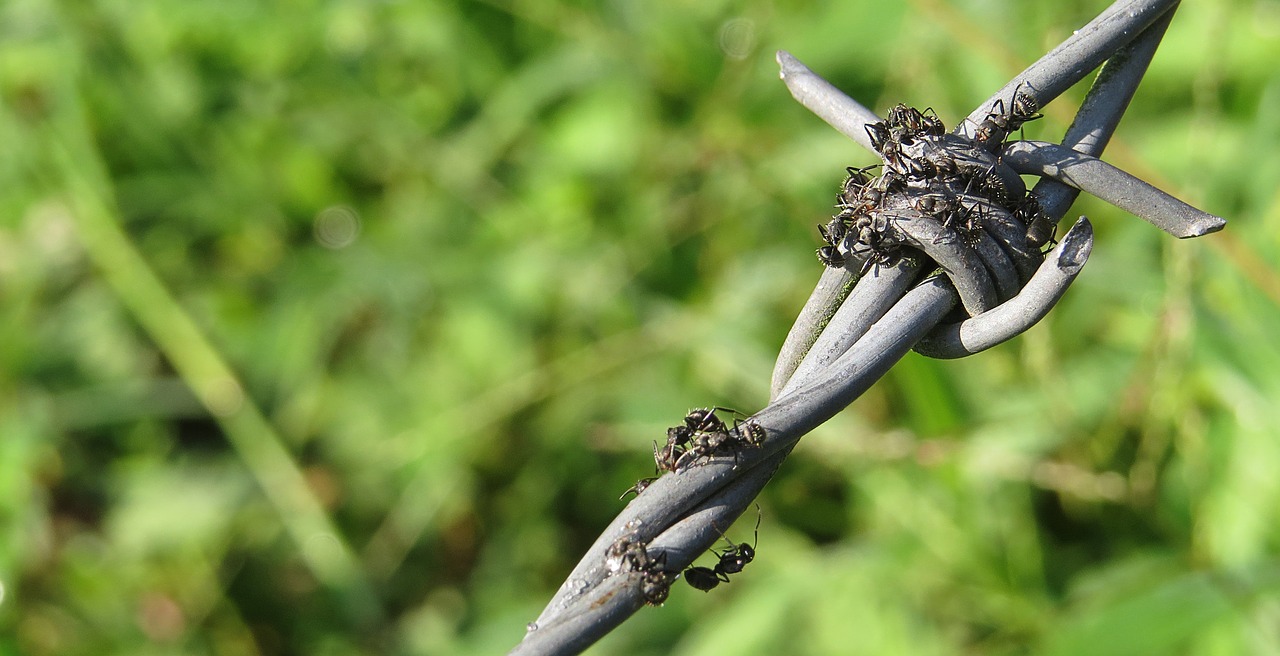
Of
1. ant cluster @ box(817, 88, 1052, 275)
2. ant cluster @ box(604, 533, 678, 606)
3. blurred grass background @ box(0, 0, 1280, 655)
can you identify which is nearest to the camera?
ant cluster @ box(604, 533, 678, 606)

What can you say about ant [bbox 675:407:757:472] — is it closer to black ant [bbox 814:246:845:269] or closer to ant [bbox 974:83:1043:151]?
black ant [bbox 814:246:845:269]

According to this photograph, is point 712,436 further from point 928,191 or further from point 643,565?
point 928,191

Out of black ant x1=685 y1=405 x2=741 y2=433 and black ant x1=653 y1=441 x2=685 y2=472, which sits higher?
black ant x1=685 y1=405 x2=741 y2=433

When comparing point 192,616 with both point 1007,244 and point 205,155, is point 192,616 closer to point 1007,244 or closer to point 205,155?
point 205,155

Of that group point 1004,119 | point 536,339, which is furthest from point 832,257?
point 536,339

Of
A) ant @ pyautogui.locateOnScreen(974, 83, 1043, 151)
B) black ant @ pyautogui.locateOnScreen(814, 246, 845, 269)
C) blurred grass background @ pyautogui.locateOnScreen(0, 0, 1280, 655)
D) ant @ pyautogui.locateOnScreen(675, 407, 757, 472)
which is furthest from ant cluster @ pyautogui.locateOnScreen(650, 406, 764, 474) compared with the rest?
blurred grass background @ pyautogui.locateOnScreen(0, 0, 1280, 655)

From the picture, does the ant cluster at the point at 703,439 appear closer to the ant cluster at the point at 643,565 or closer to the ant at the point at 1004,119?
the ant cluster at the point at 643,565

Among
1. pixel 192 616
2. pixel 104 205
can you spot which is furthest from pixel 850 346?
pixel 104 205
